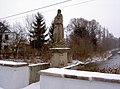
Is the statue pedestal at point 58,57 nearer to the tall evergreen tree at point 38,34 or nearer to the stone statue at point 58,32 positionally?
the stone statue at point 58,32

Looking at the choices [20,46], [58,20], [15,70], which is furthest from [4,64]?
[20,46]

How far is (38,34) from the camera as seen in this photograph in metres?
31.5

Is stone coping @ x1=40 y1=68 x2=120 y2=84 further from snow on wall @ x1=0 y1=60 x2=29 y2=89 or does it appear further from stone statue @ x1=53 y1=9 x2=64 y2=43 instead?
stone statue @ x1=53 y1=9 x2=64 y2=43

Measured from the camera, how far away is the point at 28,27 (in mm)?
38469

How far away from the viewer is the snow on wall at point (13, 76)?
599 centimetres

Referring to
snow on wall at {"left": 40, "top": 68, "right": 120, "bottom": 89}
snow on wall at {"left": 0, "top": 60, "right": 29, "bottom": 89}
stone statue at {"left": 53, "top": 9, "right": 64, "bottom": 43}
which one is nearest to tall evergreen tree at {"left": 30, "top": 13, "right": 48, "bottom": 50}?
stone statue at {"left": 53, "top": 9, "right": 64, "bottom": 43}

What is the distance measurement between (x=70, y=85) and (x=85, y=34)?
3104 cm

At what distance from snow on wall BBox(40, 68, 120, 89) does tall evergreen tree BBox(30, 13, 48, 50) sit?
2608 centimetres

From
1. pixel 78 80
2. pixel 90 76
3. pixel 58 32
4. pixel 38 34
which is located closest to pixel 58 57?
pixel 58 32

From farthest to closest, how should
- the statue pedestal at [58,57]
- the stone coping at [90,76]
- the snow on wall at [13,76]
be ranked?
1. the statue pedestal at [58,57]
2. the snow on wall at [13,76]
3. the stone coping at [90,76]

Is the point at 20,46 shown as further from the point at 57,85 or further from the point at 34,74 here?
the point at 57,85

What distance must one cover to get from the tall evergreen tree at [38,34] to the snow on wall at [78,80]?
26084 mm

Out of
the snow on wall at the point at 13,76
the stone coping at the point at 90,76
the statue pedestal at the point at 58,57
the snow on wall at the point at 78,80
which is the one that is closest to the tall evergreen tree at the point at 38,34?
the statue pedestal at the point at 58,57

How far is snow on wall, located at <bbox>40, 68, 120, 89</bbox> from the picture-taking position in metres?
3.82
